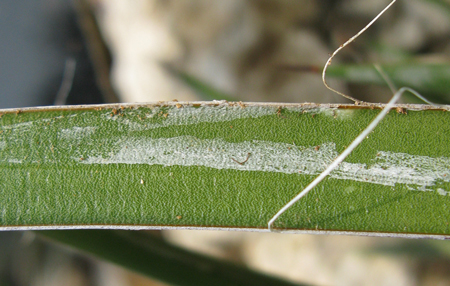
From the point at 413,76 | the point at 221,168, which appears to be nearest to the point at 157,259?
the point at 221,168

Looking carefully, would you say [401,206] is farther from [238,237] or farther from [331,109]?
[238,237]

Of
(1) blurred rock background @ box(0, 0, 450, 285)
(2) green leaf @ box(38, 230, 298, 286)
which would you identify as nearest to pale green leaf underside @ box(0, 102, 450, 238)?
(2) green leaf @ box(38, 230, 298, 286)

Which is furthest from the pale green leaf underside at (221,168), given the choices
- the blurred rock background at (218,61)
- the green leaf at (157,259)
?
the blurred rock background at (218,61)

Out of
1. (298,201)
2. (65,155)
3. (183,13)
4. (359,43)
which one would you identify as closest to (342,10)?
(359,43)

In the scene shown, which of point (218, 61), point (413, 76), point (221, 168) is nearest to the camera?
point (221, 168)

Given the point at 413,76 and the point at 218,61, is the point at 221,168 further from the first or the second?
the point at 218,61

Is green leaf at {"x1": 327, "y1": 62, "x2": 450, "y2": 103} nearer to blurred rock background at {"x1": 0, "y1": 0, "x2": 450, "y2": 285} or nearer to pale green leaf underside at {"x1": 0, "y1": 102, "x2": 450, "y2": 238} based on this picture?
pale green leaf underside at {"x1": 0, "y1": 102, "x2": 450, "y2": 238}
